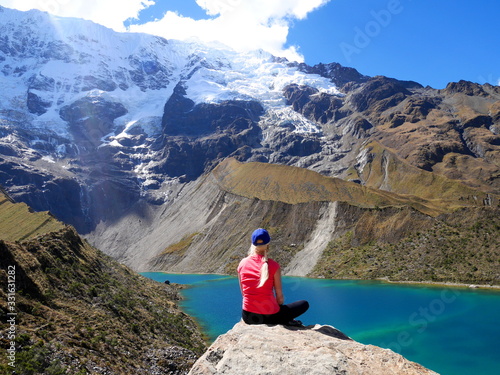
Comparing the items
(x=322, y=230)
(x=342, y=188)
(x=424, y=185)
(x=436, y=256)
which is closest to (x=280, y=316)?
(x=436, y=256)

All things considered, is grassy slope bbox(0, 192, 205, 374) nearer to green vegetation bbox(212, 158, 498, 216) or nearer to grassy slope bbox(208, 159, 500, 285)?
grassy slope bbox(208, 159, 500, 285)

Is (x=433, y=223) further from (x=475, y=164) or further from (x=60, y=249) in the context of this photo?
(x=475, y=164)

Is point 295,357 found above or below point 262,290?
below

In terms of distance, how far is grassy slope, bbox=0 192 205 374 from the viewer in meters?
18.6

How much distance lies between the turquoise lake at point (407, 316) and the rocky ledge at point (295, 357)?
81.9ft

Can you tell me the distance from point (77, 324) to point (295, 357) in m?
19.3

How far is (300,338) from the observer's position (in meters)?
8.29

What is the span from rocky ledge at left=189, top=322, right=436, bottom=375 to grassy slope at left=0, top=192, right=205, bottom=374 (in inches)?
460

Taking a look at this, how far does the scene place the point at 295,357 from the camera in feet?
24.6

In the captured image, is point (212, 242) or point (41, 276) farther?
point (212, 242)

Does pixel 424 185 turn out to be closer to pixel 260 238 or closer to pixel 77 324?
pixel 77 324

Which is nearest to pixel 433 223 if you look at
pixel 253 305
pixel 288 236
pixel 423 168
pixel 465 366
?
pixel 288 236

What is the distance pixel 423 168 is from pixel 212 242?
119265 millimetres

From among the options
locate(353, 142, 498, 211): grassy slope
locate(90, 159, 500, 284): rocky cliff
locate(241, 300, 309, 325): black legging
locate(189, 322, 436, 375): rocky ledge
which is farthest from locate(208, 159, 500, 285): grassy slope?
locate(189, 322, 436, 375): rocky ledge
